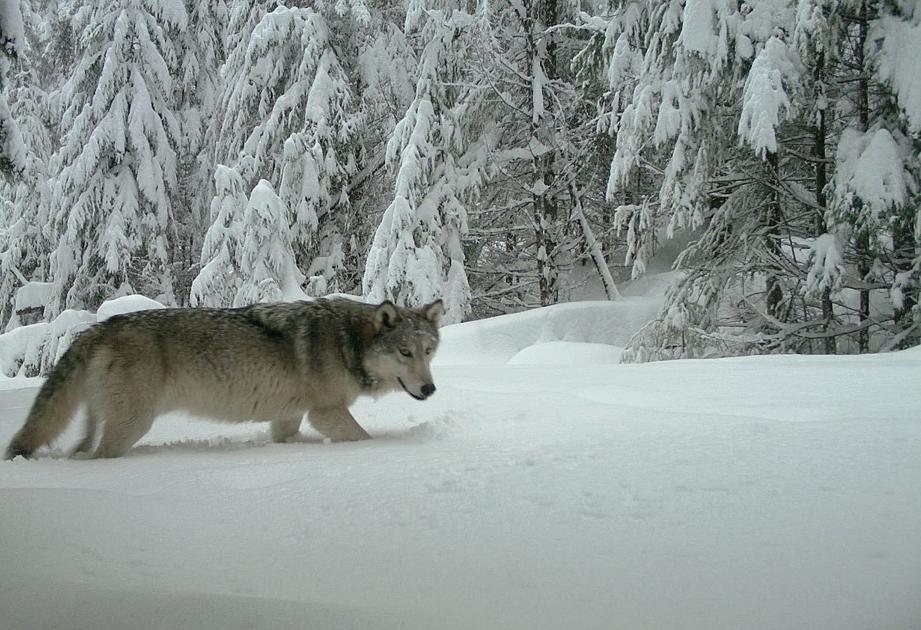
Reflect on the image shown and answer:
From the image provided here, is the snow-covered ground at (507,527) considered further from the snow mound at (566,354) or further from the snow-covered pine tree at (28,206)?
the snow-covered pine tree at (28,206)

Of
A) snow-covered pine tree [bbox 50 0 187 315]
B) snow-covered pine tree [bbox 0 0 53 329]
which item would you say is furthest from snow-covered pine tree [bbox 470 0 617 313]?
snow-covered pine tree [bbox 0 0 53 329]

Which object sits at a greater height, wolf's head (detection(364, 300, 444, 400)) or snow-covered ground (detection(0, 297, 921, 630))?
wolf's head (detection(364, 300, 444, 400))

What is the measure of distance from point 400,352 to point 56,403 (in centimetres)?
246

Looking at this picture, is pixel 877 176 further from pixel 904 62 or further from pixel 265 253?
pixel 265 253

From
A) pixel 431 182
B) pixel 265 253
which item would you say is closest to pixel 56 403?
pixel 265 253

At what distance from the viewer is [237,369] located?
4969 mm

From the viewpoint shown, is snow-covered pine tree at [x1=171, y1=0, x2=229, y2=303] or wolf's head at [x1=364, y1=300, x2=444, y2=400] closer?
wolf's head at [x1=364, y1=300, x2=444, y2=400]

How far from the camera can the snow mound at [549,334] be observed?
1217 cm

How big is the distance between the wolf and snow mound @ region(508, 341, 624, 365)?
6058 mm

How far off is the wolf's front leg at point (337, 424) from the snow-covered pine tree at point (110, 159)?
60.1 ft

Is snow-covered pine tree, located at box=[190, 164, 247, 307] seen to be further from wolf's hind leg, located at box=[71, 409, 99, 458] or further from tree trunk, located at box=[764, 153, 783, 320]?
wolf's hind leg, located at box=[71, 409, 99, 458]

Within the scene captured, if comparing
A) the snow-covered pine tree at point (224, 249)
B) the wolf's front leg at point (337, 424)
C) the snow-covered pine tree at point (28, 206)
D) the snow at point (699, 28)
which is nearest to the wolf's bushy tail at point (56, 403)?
the wolf's front leg at point (337, 424)

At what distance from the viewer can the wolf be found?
4555 millimetres

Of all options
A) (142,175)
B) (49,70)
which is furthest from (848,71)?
(49,70)
